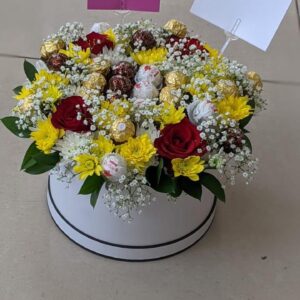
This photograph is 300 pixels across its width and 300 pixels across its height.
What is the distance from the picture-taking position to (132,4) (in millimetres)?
1039

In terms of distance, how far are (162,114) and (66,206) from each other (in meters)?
0.24

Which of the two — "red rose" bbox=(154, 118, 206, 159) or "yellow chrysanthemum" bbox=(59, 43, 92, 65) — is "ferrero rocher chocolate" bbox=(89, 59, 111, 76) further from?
"red rose" bbox=(154, 118, 206, 159)

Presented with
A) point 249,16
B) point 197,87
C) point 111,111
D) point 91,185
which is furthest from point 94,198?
point 249,16

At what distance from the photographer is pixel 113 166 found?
0.79 metres

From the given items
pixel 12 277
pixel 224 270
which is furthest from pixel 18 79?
pixel 224 270

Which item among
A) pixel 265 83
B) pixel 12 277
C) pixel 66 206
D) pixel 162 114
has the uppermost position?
pixel 162 114

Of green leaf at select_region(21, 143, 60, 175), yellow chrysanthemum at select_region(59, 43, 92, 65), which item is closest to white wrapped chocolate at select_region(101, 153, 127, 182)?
green leaf at select_region(21, 143, 60, 175)

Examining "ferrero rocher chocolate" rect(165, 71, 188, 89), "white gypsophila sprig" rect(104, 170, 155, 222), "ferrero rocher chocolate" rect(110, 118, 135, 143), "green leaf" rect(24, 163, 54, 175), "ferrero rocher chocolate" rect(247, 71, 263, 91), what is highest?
"ferrero rocher chocolate" rect(247, 71, 263, 91)

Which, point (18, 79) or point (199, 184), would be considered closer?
point (199, 184)

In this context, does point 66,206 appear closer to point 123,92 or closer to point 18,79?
point 123,92

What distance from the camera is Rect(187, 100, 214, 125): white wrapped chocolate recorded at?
861mm

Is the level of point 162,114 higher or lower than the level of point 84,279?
higher

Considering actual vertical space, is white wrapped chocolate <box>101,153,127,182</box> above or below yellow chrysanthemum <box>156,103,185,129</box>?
below

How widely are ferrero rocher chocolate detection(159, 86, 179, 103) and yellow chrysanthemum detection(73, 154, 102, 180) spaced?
0.50 feet
